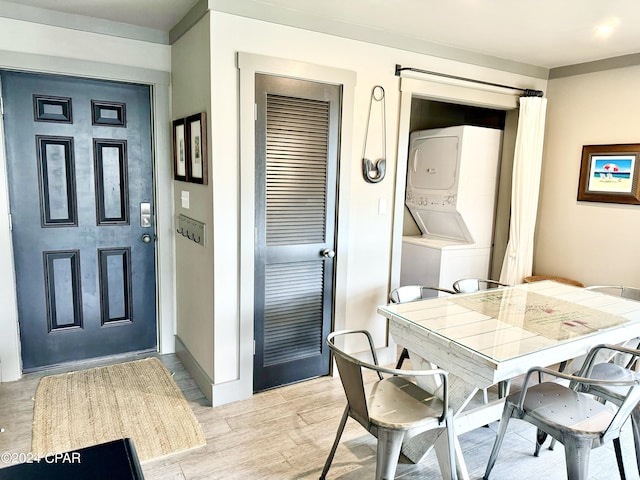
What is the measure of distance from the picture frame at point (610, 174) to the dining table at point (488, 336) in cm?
125

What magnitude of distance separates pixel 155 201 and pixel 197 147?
2.79ft

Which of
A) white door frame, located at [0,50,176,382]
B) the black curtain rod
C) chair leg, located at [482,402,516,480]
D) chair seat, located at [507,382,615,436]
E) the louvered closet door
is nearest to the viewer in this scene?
chair seat, located at [507,382,615,436]

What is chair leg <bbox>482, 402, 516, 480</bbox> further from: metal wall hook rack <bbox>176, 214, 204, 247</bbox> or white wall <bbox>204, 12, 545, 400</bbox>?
metal wall hook rack <bbox>176, 214, 204, 247</bbox>

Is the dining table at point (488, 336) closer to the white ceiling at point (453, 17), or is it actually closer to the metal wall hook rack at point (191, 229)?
the metal wall hook rack at point (191, 229)

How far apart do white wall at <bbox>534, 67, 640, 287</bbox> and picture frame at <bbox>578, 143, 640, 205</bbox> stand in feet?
0.18

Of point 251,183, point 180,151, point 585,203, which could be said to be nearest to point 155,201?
point 180,151

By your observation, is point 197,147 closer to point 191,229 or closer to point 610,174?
point 191,229

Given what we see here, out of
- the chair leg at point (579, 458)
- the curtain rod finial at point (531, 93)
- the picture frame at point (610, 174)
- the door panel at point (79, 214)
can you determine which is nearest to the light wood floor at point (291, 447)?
the chair leg at point (579, 458)

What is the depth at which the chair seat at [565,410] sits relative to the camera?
6.08 feet

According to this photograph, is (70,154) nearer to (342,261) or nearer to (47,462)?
(342,261)

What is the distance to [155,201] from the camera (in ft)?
11.3

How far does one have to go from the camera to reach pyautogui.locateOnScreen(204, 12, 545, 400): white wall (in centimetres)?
258

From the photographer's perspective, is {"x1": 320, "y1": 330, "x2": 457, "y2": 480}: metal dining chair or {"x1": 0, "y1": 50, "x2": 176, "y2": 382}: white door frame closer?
{"x1": 320, "y1": 330, "x2": 457, "y2": 480}: metal dining chair

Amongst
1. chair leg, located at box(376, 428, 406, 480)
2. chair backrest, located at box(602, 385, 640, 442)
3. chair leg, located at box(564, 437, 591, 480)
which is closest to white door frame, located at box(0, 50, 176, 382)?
chair leg, located at box(376, 428, 406, 480)
